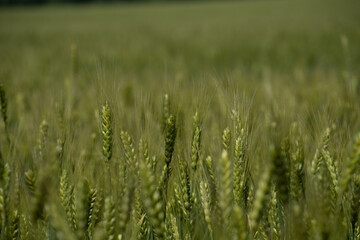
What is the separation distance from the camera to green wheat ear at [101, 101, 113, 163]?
34.3 inches

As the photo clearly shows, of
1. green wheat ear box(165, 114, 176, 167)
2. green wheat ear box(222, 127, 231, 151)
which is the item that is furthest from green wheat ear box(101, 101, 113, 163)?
green wheat ear box(222, 127, 231, 151)

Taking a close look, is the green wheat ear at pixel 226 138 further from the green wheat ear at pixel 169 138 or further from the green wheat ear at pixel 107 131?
the green wheat ear at pixel 107 131

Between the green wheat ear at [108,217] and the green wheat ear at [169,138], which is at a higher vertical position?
the green wheat ear at [169,138]

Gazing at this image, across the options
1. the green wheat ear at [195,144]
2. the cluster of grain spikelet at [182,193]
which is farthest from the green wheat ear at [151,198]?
the green wheat ear at [195,144]

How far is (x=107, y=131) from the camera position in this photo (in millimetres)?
887

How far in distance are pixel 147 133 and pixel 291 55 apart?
5321 millimetres

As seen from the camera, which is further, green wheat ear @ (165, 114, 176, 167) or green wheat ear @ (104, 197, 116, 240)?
green wheat ear @ (165, 114, 176, 167)

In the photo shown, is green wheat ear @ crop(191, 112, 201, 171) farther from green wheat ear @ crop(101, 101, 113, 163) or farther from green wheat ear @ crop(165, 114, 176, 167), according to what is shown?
green wheat ear @ crop(101, 101, 113, 163)

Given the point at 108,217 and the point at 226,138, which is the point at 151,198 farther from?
the point at 226,138

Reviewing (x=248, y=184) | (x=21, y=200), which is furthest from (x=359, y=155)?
(x=21, y=200)

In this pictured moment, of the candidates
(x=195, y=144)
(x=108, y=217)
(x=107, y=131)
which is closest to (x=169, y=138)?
(x=195, y=144)

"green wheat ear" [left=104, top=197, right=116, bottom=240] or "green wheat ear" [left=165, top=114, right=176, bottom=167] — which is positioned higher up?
"green wheat ear" [left=165, top=114, right=176, bottom=167]

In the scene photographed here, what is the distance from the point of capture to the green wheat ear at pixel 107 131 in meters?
0.87

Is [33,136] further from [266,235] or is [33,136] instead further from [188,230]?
[266,235]
